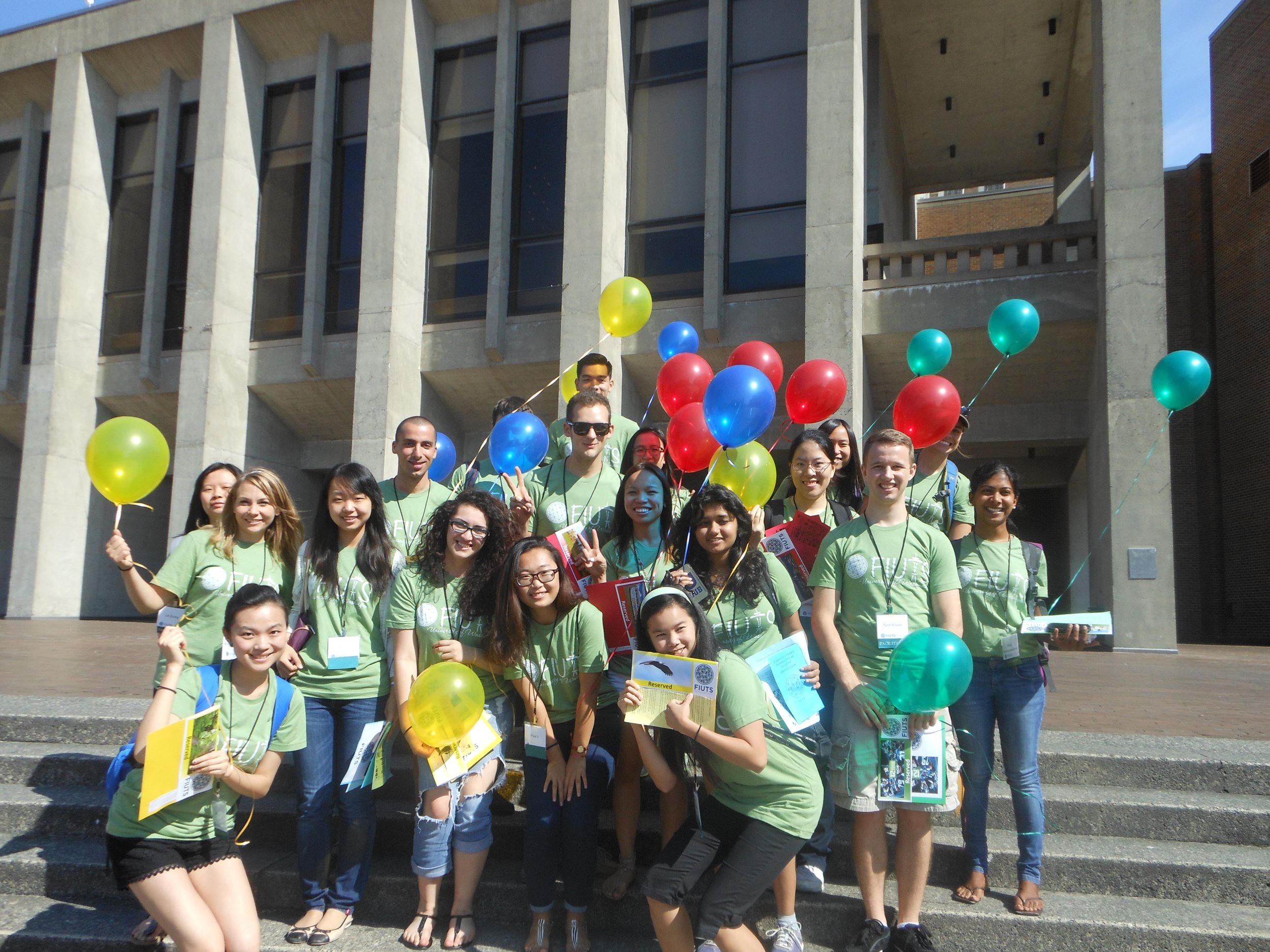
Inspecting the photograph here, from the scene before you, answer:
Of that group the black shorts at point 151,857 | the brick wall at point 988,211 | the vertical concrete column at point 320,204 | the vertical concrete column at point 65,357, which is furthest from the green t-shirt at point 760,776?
the brick wall at point 988,211

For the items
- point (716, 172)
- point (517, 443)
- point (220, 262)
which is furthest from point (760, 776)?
point (220, 262)

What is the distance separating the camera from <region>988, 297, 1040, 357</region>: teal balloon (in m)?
6.27

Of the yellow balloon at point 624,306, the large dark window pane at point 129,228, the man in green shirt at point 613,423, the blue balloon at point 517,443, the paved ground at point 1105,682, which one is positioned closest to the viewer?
the blue balloon at point 517,443

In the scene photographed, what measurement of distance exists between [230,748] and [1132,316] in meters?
10.9

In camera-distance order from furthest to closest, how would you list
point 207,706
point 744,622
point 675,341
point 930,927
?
point 675,341 → point 744,622 → point 930,927 → point 207,706

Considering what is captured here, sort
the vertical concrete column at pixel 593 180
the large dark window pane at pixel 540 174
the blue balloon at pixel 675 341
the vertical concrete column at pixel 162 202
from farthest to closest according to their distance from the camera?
the vertical concrete column at pixel 162 202
the large dark window pane at pixel 540 174
the vertical concrete column at pixel 593 180
the blue balloon at pixel 675 341

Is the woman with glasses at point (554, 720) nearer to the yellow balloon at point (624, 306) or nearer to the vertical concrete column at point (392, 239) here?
the yellow balloon at point (624, 306)

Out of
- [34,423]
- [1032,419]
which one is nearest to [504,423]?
[1032,419]

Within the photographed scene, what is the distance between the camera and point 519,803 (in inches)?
174

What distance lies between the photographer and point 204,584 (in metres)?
3.88

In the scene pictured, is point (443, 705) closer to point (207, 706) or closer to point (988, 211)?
point (207, 706)

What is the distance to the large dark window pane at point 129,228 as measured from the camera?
1620cm

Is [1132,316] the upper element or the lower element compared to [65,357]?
lower

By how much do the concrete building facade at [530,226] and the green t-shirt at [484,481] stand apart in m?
6.59
